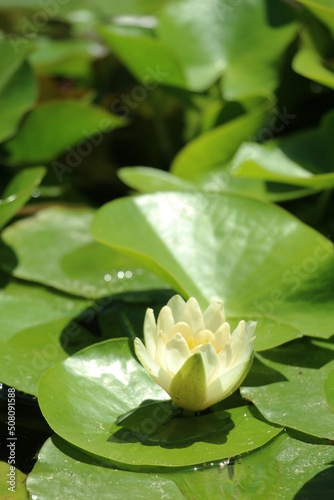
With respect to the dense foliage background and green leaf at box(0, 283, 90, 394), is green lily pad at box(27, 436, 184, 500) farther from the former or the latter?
green leaf at box(0, 283, 90, 394)

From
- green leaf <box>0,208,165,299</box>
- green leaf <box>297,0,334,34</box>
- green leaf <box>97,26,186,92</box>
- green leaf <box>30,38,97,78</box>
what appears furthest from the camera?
green leaf <box>30,38,97,78</box>

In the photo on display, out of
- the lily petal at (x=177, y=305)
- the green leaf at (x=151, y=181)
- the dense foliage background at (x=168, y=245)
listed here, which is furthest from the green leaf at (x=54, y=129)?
the lily petal at (x=177, y=305)

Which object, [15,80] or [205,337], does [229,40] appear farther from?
[205,337]

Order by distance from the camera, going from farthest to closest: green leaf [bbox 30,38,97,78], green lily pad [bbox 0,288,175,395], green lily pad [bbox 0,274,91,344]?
green leaf [bbox 30,38,97,78]
green lily pad [bbox 0,274,91,344]
green lily pad [bbox 0,288,175,395]

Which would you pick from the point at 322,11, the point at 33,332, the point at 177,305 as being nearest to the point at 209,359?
the point at 177,305

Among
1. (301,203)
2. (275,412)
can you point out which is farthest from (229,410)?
(301,203)

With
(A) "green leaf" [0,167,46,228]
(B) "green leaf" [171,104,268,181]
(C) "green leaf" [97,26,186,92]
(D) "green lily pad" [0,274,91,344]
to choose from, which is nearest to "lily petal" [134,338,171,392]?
(D) "green lily pad" [0,274,91,344]

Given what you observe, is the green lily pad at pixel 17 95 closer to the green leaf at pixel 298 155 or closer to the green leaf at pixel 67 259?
the green leaf at pixel 67 259
